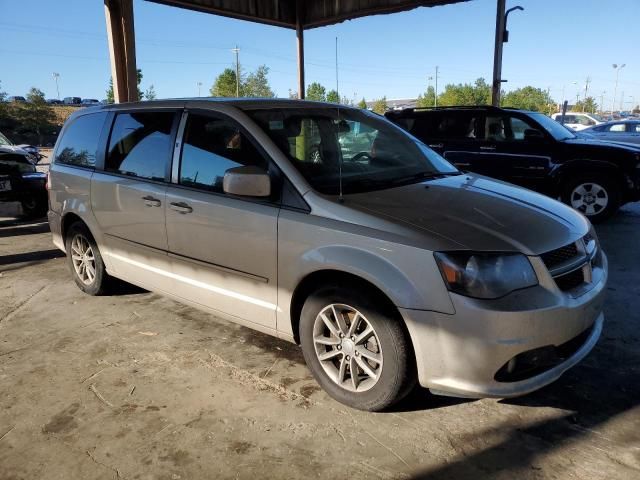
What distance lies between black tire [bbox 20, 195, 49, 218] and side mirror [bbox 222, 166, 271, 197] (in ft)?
22.8

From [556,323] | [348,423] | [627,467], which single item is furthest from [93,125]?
[627,467]

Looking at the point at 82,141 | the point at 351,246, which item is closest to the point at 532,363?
the point at 351,246

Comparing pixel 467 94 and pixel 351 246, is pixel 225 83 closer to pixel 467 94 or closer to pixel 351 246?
pixel 467 94

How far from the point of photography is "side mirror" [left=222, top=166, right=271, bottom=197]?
9.46 ft

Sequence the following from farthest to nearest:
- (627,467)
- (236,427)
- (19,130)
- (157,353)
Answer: (19,130), (157,353), (236,427), (627,467)

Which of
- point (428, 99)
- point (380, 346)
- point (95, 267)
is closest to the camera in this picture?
point (380, 346)

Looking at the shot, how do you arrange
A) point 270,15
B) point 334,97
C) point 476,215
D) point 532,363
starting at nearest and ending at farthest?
point 532,363 → point 476,215 → point 270,15 → point 334,97

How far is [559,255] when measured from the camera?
8.44 ft

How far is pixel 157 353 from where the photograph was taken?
3516mm

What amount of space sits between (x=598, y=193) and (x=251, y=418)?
7.07 m

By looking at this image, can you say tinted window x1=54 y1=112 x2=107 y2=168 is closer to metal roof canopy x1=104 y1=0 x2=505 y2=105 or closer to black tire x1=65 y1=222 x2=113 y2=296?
black tire x1=65 y1=222 x2=113 y2=296

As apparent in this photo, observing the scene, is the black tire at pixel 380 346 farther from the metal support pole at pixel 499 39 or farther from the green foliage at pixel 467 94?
the green foliage at pixel 467 94

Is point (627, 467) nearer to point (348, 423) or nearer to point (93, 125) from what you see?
point (348, 423)

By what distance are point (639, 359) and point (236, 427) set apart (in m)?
2.66
